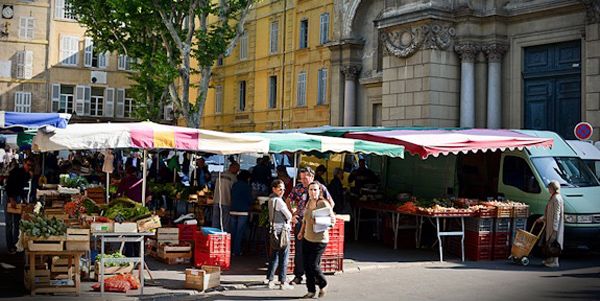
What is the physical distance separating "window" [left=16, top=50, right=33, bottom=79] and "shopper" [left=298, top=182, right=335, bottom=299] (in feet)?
139

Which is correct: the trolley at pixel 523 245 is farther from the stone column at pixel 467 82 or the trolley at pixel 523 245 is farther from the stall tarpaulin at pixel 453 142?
the stone column at pixel 467 82

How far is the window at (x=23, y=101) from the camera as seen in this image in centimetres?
4866

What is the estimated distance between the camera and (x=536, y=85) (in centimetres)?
2414

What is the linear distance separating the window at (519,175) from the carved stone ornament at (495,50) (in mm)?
8829

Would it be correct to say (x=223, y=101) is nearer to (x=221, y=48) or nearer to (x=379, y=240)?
(x=221, y=48)

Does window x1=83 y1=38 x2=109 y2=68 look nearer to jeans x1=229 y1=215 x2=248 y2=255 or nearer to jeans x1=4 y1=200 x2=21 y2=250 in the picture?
jeans x1=4 y1=200 x2=21 y2=250

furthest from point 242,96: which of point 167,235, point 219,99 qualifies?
point 167,235

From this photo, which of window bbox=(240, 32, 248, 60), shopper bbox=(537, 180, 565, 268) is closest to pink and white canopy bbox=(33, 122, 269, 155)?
shopper bbox=(537, 180, 565, 268)

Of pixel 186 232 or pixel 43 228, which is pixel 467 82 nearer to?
pixel 186 232

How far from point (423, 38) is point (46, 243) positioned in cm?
1709

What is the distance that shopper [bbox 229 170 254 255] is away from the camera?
48.2 ft

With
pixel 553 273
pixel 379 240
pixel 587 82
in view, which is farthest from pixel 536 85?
pixel 553 273

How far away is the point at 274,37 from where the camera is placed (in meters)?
39.9

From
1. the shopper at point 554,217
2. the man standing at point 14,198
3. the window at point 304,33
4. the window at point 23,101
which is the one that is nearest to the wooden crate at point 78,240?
the man standing at point 14,198
